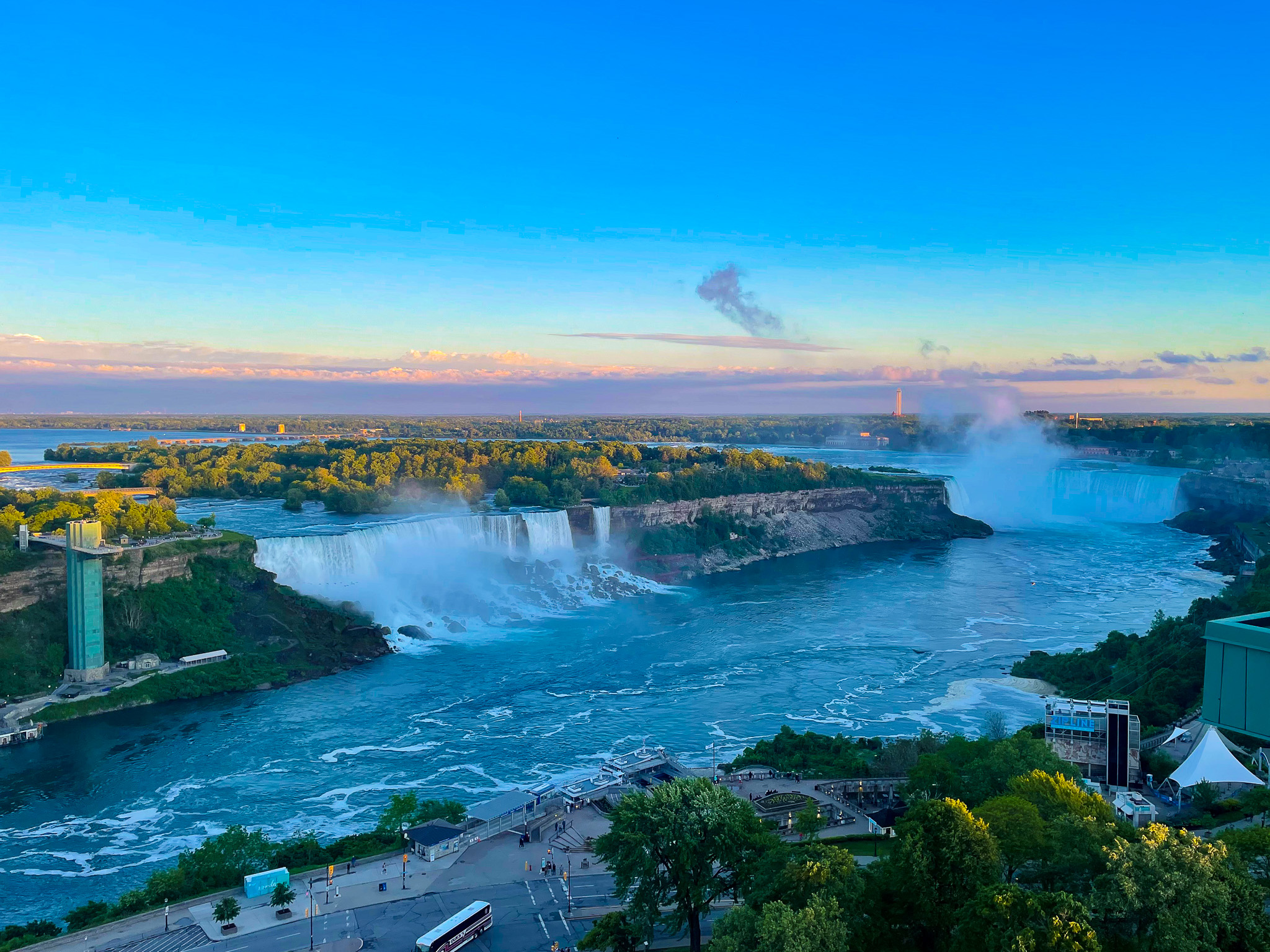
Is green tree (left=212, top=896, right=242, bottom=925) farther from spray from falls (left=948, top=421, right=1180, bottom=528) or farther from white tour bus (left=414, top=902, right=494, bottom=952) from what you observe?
spray from falls (left=948, top=421, right=1180, bottom=528)

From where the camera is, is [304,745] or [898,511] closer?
[304,745]

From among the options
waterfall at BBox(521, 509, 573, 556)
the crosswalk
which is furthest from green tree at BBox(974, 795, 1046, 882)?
waterfall at BBox(521, 509, 573, 556)

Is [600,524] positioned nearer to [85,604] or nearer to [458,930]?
[85,604]

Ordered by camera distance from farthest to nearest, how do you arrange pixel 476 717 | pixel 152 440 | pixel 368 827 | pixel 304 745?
pixel 152 440
pixel 476 717
pixel 304 745
pixel 368 827

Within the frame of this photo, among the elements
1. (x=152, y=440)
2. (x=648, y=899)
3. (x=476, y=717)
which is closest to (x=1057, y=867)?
(x=648, y=899)

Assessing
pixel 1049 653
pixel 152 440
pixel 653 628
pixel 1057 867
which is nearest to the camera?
pixel 1057 867

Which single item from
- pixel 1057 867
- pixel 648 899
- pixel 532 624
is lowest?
pixel 532 624

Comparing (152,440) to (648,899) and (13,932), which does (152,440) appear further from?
(648,899)
